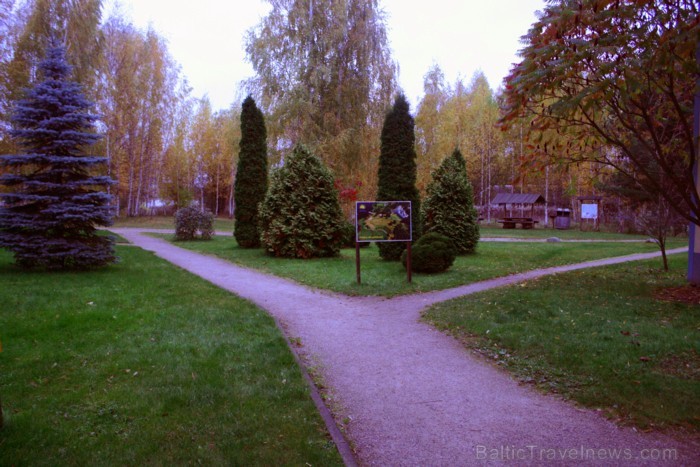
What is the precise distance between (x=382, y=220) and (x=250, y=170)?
10.0 meters

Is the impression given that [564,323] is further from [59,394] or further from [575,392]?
[59,394]

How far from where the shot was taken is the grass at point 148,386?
2.95 metres

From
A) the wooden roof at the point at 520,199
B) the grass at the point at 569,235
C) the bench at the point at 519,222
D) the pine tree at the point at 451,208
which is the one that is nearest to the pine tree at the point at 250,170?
the pine tree at the point at 451,208

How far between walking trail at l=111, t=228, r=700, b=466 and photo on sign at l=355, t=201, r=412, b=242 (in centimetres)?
321

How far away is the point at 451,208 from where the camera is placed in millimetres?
14883

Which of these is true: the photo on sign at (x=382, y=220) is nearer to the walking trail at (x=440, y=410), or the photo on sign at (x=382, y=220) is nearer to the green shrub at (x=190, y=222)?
the walking trail at (x=440, y=410)

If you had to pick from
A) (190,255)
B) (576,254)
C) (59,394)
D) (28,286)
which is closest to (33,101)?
(28,286)

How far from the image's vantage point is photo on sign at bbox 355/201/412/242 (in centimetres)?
975

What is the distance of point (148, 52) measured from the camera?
35844mm

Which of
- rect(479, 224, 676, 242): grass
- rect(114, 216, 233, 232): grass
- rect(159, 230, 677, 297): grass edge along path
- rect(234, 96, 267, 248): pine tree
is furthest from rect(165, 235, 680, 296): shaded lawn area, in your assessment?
rect(114, 216, 233, 232): grass

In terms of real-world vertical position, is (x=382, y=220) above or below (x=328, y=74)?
below

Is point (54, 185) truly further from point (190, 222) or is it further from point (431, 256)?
point (190, 222)

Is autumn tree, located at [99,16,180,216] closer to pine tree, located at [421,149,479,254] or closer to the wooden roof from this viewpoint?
pine tree, located at [421,149,479,254]

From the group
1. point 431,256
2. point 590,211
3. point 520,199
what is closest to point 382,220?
point 431,256
